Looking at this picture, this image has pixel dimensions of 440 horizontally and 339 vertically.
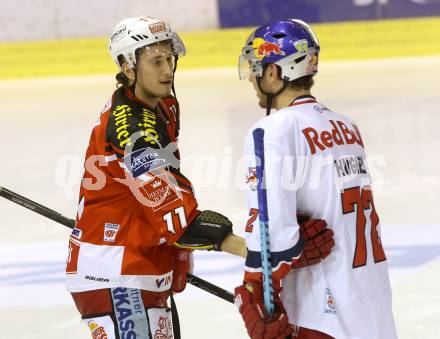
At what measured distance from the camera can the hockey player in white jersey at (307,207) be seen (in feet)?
8.66

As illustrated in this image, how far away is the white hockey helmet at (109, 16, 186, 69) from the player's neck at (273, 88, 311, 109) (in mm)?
701

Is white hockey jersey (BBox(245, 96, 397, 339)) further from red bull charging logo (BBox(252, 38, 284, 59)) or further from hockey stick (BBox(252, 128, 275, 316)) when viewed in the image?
red bull charging logo (BBox(252, 38, 284, 59))

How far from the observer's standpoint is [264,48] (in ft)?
9.20

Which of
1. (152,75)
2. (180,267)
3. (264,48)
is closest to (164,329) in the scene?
(180,267)

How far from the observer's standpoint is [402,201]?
656 centimetres

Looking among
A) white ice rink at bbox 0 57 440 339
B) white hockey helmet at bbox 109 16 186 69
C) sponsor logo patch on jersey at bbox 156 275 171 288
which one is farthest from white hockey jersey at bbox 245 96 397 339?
white ice rink at bbox 0 57 440 339

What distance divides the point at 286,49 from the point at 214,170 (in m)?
5.37

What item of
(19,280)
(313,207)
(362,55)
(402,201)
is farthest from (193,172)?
(362,55)

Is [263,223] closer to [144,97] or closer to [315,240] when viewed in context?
[315,240]

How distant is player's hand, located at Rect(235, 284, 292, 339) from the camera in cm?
262

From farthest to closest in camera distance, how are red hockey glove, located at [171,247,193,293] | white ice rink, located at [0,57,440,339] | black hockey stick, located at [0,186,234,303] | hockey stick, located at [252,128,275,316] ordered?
white ice rink, located at [0,57,440,339] < black hockey stick, located at [0,186,234,303] < red hockey glove, located at [171,247,193,293] < hockey stick, located at [252,128,275,316]

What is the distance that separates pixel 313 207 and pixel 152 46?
965 mm

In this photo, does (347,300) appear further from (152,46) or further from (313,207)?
(152,46)

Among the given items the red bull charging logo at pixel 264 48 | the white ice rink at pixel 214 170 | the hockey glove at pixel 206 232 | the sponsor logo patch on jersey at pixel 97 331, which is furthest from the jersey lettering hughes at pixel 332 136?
the white ice rink at pixel 214 170
